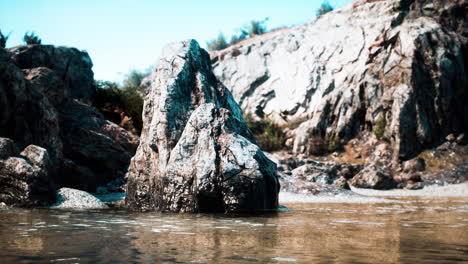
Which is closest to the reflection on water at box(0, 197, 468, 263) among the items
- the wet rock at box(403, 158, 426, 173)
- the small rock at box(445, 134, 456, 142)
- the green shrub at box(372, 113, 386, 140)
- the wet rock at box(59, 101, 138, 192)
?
the wet rock at box(59, 101, 138, 192)

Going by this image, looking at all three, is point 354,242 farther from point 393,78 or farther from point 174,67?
point 393,78

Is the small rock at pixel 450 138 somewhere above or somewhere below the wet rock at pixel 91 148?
above

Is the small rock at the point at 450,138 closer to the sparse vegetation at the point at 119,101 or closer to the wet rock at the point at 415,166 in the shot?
the wet rock at the point at 415,166

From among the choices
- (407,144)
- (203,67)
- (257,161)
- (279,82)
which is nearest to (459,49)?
(407,144)

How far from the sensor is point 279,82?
5506 centimetres

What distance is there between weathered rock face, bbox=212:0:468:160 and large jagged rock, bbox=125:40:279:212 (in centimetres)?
2206

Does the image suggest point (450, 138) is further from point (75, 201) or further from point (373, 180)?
point (75, 201)

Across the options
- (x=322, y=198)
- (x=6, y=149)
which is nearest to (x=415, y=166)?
(x=322, y=198)

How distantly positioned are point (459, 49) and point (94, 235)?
35.4 meters

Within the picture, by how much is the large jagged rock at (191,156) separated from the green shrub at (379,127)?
74.9 feet

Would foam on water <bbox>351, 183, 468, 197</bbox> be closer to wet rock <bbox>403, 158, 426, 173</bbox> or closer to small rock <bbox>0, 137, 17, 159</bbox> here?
wet rock <bbox>403, 158, 426, 173</bbox>

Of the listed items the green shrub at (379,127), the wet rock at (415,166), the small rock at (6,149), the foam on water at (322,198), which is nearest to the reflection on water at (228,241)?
the small rock at (6,149)

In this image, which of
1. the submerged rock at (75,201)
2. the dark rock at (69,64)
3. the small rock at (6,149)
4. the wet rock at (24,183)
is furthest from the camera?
the dark rock at (69,64)

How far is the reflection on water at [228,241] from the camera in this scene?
3520 millimetres
